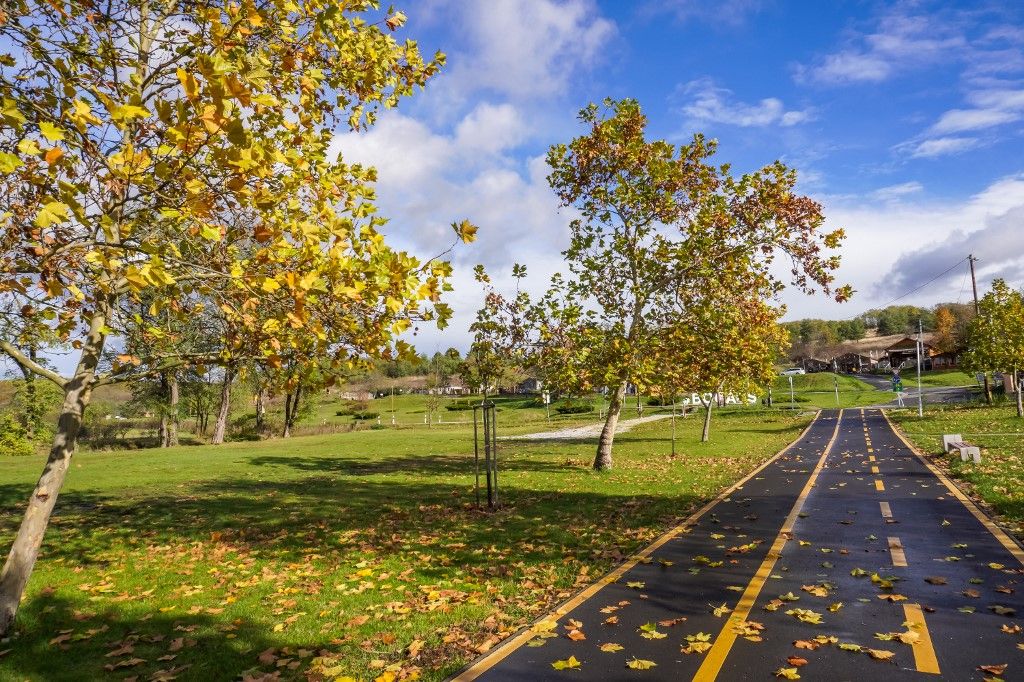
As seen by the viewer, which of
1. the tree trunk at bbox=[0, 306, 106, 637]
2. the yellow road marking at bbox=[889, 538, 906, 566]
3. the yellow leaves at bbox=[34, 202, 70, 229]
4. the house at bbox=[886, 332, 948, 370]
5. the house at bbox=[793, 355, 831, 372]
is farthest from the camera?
the house at bbox=[793, 355, 831, 372]

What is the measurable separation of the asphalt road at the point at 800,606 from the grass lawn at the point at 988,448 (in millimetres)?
914

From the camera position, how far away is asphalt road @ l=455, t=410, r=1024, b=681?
498cm

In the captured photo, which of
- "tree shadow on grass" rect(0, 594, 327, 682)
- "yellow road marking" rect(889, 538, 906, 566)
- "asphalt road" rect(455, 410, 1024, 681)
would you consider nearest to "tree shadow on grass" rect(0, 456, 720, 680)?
"tree shadow on grass" rect(0, 594, 327, 682)

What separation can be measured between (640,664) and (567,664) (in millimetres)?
613

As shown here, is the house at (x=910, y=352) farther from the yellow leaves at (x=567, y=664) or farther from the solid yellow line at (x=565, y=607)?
the yellow leaves at (x=567, y=664)

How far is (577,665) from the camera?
5.03 m

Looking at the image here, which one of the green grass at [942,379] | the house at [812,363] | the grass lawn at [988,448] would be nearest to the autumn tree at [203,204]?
the grass lawn at [988,448]

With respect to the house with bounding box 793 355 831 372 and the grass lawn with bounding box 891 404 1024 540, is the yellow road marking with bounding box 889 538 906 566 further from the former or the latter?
the house with bounding box 793 355 831 372

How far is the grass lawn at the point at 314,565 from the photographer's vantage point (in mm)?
5621

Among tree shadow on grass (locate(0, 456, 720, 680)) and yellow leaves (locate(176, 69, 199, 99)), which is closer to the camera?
yellow leaves (locate(176, 69, 199, 99))

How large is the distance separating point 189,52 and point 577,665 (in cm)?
746

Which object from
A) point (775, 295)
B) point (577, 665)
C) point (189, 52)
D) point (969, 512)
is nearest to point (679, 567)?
point (577, 665)

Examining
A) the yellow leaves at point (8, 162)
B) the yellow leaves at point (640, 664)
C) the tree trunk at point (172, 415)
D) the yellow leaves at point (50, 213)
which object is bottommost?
the yellow leaves at point (640, 664)

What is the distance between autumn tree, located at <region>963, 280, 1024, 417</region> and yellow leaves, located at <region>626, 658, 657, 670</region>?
38.4 m
